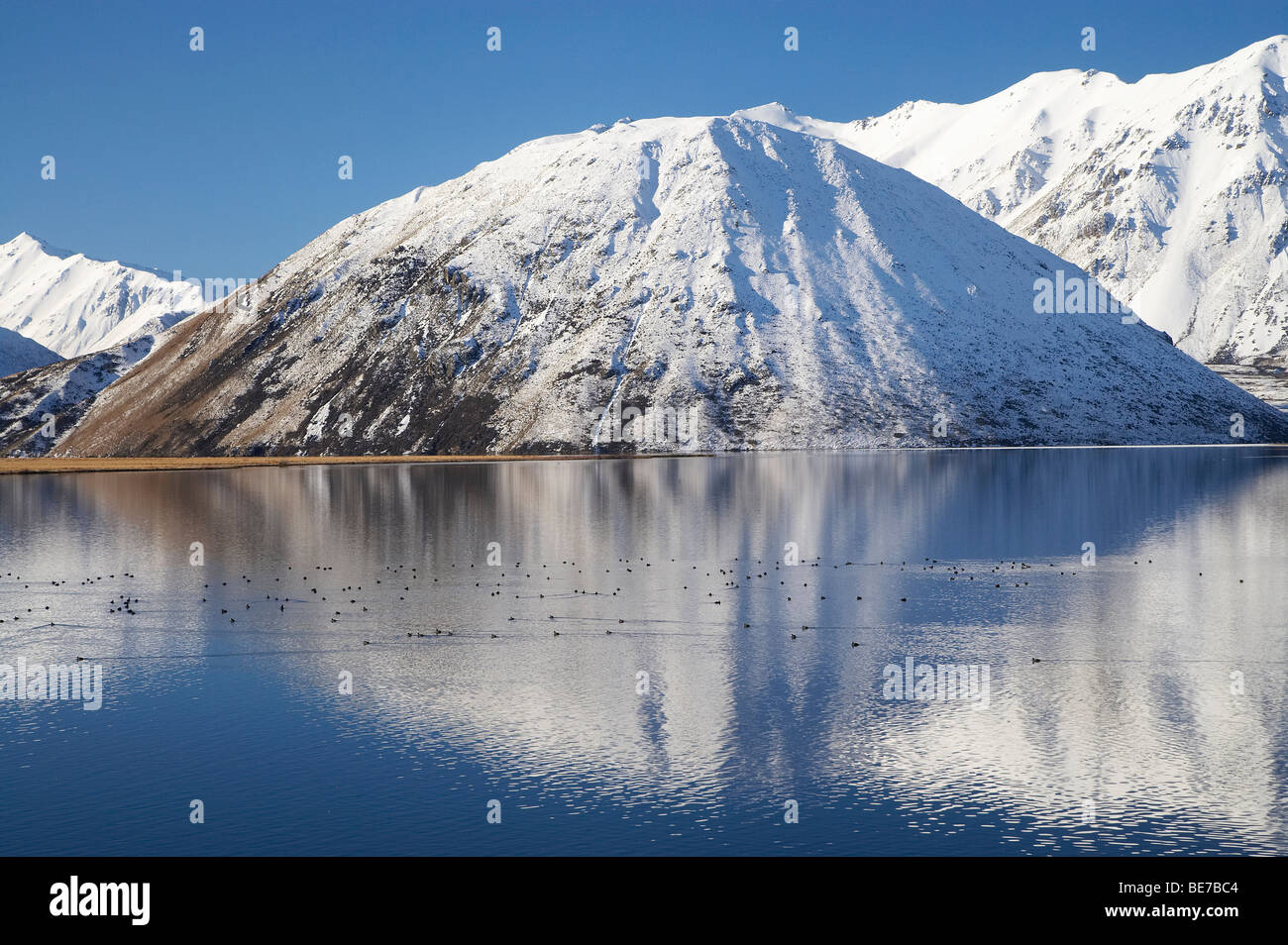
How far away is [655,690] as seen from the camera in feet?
112

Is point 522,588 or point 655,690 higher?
point 522,588

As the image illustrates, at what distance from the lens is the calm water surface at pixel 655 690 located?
23781 millimetres

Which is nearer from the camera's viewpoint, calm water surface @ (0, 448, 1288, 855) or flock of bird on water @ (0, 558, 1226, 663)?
calm water surface @ (0, 448, 1288, 855)

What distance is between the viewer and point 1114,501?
310ft

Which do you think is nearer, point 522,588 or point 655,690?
point 655,690

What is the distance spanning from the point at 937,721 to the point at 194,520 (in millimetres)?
73942

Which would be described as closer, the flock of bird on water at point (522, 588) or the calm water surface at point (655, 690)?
the calm water surface at point (655, 690)

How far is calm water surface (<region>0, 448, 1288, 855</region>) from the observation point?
78.0ft

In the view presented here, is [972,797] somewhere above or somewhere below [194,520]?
below

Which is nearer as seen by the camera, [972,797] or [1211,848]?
[1211,848]
